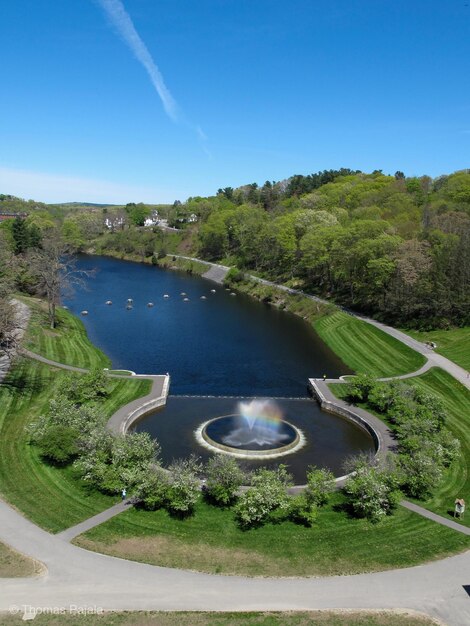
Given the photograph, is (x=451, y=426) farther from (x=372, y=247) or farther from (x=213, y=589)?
(x=372, y=247)

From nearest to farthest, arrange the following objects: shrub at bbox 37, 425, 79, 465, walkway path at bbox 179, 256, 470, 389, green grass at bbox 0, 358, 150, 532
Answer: green grass at bbox 0, 358, 150, 532 → shrub at bbox 37, 425, 79, 465 → walkway path at bbox 179, 256, 470, 389

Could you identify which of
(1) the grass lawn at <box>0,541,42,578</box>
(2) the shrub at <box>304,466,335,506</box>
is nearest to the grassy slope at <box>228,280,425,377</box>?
(2) the shrub at <box>304,466,335,506</box>

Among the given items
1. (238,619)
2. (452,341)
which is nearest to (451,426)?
(452,341)

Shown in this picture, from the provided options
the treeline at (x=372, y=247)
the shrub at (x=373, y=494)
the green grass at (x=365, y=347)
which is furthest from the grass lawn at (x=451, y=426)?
the treeline at (x=372, y=247)

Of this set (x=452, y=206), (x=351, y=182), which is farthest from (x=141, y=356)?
(x=351, y=182)

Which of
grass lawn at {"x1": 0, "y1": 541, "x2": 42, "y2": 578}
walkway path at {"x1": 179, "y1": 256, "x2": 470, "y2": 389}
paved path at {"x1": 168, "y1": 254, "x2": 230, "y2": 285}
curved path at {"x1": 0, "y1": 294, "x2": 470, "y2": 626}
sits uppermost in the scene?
paved path at {"x1": 168, "y1": 254, "x2": 230, "y2": 285}

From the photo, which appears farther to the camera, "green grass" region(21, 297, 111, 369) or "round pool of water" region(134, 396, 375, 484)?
"green grass" region(21, 297, 111, 369)

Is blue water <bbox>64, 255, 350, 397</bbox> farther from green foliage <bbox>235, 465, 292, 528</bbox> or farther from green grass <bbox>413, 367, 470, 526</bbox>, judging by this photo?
green foliage <bbox>235, 465, 292, 528</bbox>
